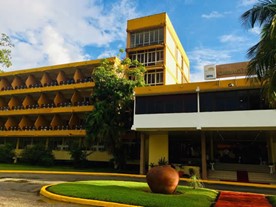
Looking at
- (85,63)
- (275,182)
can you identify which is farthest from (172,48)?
(275,182)

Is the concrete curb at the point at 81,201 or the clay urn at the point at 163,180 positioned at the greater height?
the clay urn at the point at 163,180

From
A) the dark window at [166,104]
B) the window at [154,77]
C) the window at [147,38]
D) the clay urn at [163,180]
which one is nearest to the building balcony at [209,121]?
the dark window at [166,104]

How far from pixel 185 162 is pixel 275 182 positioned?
9.73 m

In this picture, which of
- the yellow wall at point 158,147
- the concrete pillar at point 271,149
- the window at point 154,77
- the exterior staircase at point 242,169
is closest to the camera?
the exterior staircase at point 242,169

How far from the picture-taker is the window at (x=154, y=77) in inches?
1410

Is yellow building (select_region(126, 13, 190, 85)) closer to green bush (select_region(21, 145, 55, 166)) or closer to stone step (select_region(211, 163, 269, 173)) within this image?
stone step (select_region(211, 163, 269, 173))

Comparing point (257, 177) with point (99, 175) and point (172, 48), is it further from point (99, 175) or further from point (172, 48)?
point (172, 48)

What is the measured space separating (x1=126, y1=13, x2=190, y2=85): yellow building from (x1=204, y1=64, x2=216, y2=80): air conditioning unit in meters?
9.01

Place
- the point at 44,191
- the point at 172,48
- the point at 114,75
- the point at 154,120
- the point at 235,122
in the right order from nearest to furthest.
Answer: the point at 44,191 → the point at 235,122 → the point at 154,120 → the point at 114,75 → the point at 172,48

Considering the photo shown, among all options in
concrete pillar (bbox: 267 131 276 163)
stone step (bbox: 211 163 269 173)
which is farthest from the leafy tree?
concrete pillar (bbox: 267 131 276 163)

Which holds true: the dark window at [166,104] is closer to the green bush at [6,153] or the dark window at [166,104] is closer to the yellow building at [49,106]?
the yellow building at [49,106]

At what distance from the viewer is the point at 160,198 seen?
1172cm

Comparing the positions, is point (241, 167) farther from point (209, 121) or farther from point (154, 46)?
point (154, 46)

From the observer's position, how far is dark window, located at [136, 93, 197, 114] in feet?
77.6
